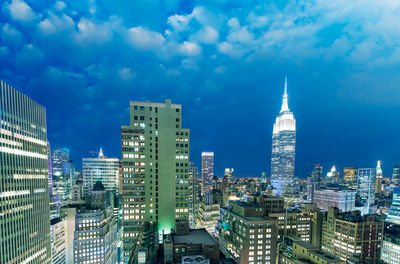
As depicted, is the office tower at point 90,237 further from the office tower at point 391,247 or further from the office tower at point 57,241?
the office tower at point 391,247

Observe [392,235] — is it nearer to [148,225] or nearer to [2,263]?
[148,225]

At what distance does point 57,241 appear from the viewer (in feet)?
349

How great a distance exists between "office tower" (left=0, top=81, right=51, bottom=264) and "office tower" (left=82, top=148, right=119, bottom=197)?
111m

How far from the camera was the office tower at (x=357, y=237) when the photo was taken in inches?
3807

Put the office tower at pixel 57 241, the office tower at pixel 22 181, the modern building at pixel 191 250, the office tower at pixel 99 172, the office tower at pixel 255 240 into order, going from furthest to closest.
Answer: the office tower at pixel 99 172 < the office tower at pixel 57 241 < the office tower at pixel 255 240 < the office tower at pixel 22 181 < the modern building at pixel 191 250

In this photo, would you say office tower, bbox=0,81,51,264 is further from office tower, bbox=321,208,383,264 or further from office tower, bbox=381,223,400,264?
office tower, bbox=381,223,400,264

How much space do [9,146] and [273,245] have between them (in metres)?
102

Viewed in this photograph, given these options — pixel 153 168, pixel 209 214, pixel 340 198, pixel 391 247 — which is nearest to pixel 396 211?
pixel 391 247

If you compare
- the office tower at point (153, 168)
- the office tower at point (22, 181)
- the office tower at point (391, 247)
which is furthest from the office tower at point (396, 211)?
the office tower at point (22, 181)

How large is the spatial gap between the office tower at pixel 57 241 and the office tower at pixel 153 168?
5817cm

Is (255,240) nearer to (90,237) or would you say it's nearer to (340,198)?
(90,237)

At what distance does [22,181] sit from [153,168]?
1671 inches

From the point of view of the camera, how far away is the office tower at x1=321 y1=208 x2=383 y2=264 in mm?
96688

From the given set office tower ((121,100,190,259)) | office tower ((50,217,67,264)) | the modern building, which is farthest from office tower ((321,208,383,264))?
office tower ((50,217,67,264))
